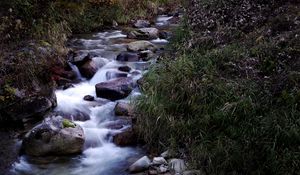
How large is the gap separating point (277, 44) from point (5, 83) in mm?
5378

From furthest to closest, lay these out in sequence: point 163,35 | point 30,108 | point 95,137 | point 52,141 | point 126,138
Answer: point 163,35 → point 30,108 → point 95,137 → point 126,138 → point 52,141

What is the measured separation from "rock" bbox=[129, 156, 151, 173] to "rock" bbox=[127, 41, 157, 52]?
6.55 meters

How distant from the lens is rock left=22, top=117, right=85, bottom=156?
23.6 feet

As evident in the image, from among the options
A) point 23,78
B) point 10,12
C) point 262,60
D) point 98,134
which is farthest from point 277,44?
point 10,12

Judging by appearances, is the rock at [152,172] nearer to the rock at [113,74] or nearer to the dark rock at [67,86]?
the dark rock at [67,86]

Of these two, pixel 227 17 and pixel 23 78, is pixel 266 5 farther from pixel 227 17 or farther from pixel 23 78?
pixel 23 78

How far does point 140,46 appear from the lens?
42.8ft

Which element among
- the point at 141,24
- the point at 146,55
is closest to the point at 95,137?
the point at 146,55

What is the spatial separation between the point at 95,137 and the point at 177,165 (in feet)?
6.63

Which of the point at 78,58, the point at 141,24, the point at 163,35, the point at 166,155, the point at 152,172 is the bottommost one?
the point at 152,172

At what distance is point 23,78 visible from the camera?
8.91 m

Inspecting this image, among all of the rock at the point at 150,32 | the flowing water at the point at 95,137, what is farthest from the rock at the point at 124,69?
the rock at the point at 150,32

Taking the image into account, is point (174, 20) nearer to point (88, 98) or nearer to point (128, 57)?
point (128, 57)

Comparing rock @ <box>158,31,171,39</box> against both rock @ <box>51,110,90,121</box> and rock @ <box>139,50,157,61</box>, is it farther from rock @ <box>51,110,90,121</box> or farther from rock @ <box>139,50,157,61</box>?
rock @ <box>51,110,90,121</box>
